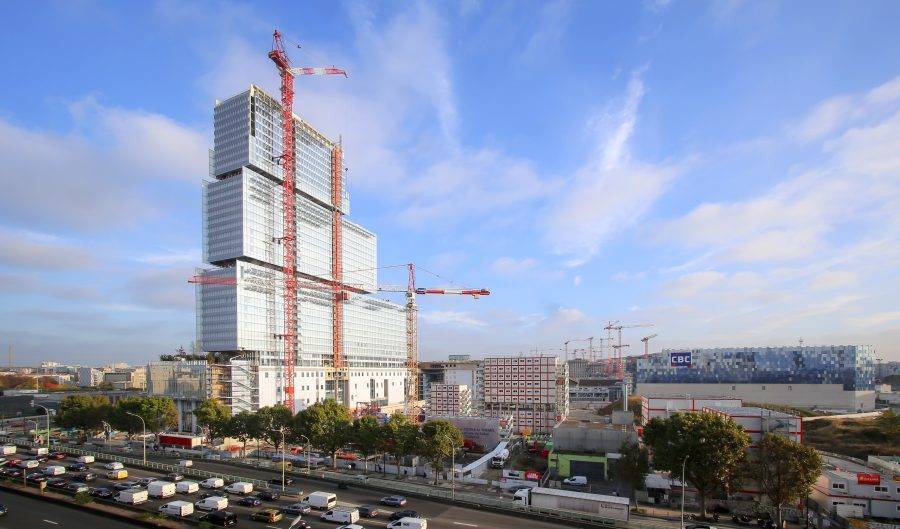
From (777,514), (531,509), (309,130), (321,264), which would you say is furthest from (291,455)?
(309,130)

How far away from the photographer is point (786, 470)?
148 ft

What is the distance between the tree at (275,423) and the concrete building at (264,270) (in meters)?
46.8

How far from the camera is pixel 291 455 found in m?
75.9

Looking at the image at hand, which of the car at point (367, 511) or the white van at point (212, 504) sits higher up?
the white van at point (212, 504)

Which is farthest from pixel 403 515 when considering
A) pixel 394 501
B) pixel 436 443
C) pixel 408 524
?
pixel 436 443

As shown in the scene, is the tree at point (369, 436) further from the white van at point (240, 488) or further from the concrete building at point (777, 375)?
the concrete building at point (777, 375)

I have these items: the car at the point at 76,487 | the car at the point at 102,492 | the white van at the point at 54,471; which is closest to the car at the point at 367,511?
the car at the point at 102,492

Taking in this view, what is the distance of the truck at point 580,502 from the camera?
42438 millimetres

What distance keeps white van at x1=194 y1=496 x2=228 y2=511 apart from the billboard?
493 feet

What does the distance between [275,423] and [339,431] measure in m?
13.9

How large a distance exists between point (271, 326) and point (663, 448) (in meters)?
107

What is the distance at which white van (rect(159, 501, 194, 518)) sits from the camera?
4153cm

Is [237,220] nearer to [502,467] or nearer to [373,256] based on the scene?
[373,256]

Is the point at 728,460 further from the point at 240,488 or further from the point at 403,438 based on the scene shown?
the point at 240,488
